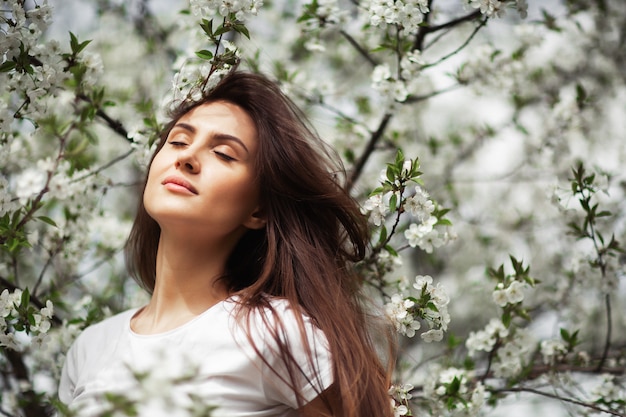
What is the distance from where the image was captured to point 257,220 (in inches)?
73.9

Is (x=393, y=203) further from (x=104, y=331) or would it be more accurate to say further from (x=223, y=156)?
(x=104, y=331)

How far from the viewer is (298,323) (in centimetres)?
161

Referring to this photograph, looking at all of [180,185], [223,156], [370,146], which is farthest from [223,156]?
[370,146]

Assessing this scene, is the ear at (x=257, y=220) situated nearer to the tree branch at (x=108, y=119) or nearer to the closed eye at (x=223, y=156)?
the closed eye at (x=223, y=156)

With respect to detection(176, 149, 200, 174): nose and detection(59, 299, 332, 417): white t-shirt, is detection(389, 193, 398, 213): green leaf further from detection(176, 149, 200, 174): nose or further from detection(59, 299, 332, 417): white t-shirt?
detection(176, 149, 200, 174): nose

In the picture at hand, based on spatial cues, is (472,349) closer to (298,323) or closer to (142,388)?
(298,323)

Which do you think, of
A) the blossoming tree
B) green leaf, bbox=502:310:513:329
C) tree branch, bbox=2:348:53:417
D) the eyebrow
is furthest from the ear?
tree branch, bbox=2:348:53:417

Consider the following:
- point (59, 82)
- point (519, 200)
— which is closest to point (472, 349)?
point (59, 82)

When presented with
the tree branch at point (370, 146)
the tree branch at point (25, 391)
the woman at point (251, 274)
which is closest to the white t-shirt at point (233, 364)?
the woman at point (251, 274)

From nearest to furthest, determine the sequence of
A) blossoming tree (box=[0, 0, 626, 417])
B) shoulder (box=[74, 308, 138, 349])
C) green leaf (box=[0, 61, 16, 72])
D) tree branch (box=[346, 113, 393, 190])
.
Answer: green leaf (box=[0, 61, 16, 72])
blossoming tree (box=[0, 0, 626, 417])
shoulder (box=[74, 308, 138, 349])
tree branch (box=[346, 113, 393, 190])

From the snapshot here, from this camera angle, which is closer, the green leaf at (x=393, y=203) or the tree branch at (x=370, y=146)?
the green leaf at (x=393, y=203)

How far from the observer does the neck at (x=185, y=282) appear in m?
1.82

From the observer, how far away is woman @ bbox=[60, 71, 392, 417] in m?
1.58

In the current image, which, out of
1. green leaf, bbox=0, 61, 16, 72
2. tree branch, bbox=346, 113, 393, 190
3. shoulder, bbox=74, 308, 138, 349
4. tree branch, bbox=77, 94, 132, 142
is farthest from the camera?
tree branch, bbox=346, 113, 393, 190
